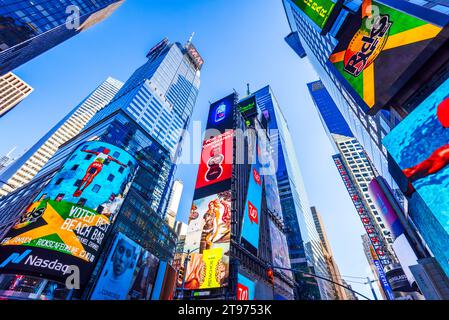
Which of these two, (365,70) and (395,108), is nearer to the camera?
(395,108)

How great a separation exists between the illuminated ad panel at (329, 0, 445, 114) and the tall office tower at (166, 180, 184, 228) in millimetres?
90080

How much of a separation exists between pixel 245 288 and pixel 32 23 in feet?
225

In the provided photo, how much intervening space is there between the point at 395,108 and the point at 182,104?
93.7 m

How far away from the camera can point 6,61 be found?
163ft

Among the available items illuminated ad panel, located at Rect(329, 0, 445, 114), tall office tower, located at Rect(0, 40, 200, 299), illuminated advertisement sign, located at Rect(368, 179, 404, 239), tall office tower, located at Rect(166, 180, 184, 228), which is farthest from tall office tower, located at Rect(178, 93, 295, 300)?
tall office tower, located at Rect(166, 180, 184, 228)

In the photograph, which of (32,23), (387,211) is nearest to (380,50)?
(387,211)

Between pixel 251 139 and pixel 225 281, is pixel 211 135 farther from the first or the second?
pixel 225 281

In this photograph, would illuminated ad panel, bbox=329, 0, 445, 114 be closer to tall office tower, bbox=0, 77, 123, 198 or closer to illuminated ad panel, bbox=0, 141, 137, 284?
illuminated ad panel, bbox=0, 141, 137, 284

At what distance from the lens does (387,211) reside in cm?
3403

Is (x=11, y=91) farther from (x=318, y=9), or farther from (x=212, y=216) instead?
(x=318, y=9)

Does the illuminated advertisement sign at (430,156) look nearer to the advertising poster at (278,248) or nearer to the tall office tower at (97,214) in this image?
the advertising poster at (278,248)

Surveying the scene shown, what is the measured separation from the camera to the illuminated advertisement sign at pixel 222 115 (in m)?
51.0

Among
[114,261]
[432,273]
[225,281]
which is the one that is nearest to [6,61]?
[114,261]
